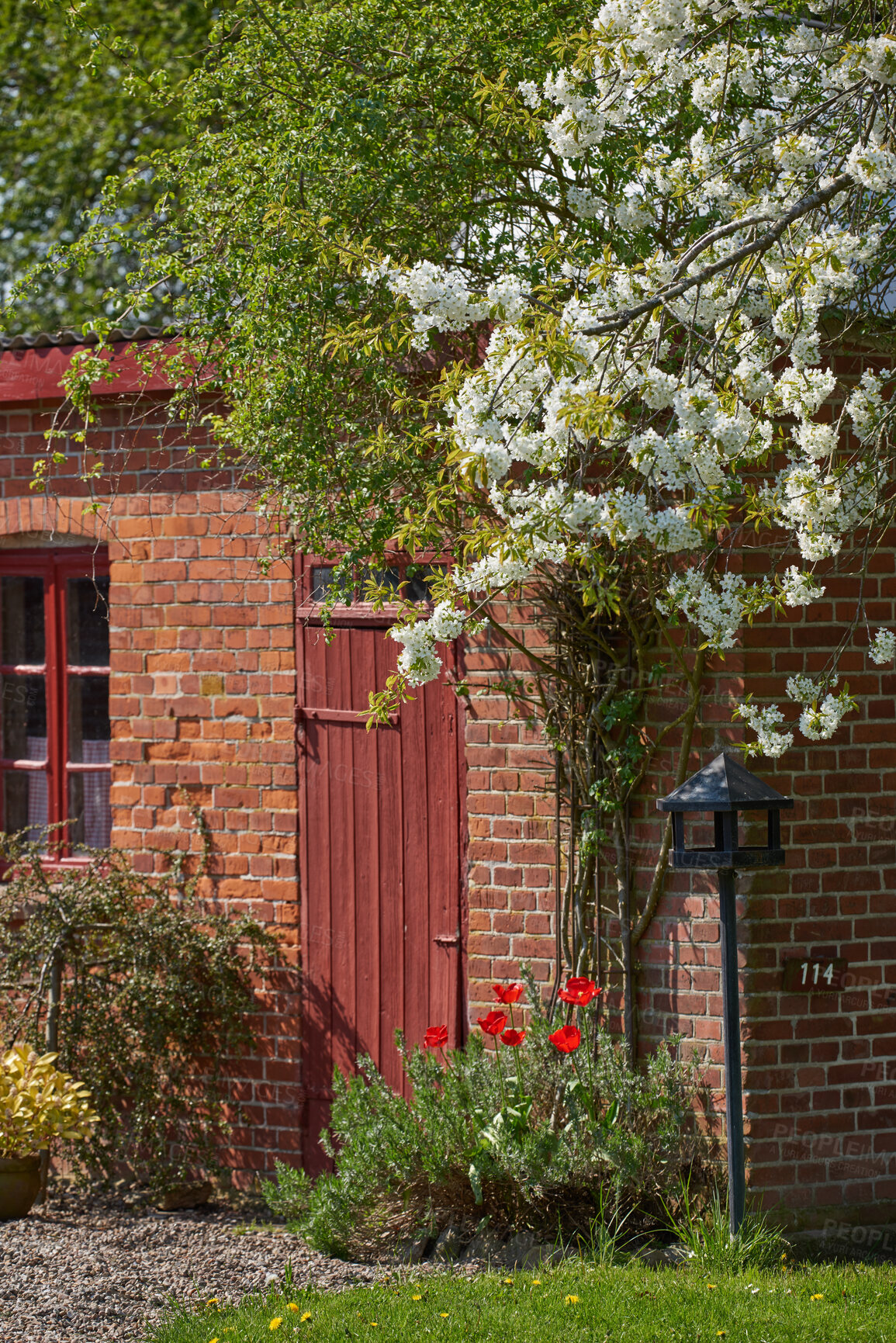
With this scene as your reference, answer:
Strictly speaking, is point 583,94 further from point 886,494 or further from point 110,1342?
point 110,1342

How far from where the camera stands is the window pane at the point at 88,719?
6.53 meters

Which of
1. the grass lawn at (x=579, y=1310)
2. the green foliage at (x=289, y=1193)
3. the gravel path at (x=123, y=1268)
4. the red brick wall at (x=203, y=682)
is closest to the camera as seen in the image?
the grass lawn at (x=579, y=1310)

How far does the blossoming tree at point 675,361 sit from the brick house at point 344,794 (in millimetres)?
314

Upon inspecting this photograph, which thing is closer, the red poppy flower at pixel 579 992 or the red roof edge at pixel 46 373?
the red poppy flower at pixel 579 992

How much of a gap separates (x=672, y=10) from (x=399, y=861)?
10.9 feet

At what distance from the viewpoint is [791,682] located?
158 inches

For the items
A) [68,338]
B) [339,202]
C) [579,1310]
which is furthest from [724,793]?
[68,338]

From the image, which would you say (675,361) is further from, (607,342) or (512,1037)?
(512,1037)

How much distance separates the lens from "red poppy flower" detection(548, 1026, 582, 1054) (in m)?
4.45

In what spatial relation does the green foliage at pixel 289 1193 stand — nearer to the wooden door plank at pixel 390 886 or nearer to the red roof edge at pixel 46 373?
the wooden door plank at pixel 390 886

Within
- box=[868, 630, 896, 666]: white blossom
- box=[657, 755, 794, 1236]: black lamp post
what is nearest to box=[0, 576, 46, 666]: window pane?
box=[657, 755, 794, 1236]: black lamp post

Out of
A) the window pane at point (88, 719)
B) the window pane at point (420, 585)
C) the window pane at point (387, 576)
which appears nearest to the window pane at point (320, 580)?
the window pane at point (387, 576)

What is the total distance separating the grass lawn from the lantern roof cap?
4.71ft

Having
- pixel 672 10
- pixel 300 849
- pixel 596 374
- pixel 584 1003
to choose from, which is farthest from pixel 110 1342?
pixel 672 10
